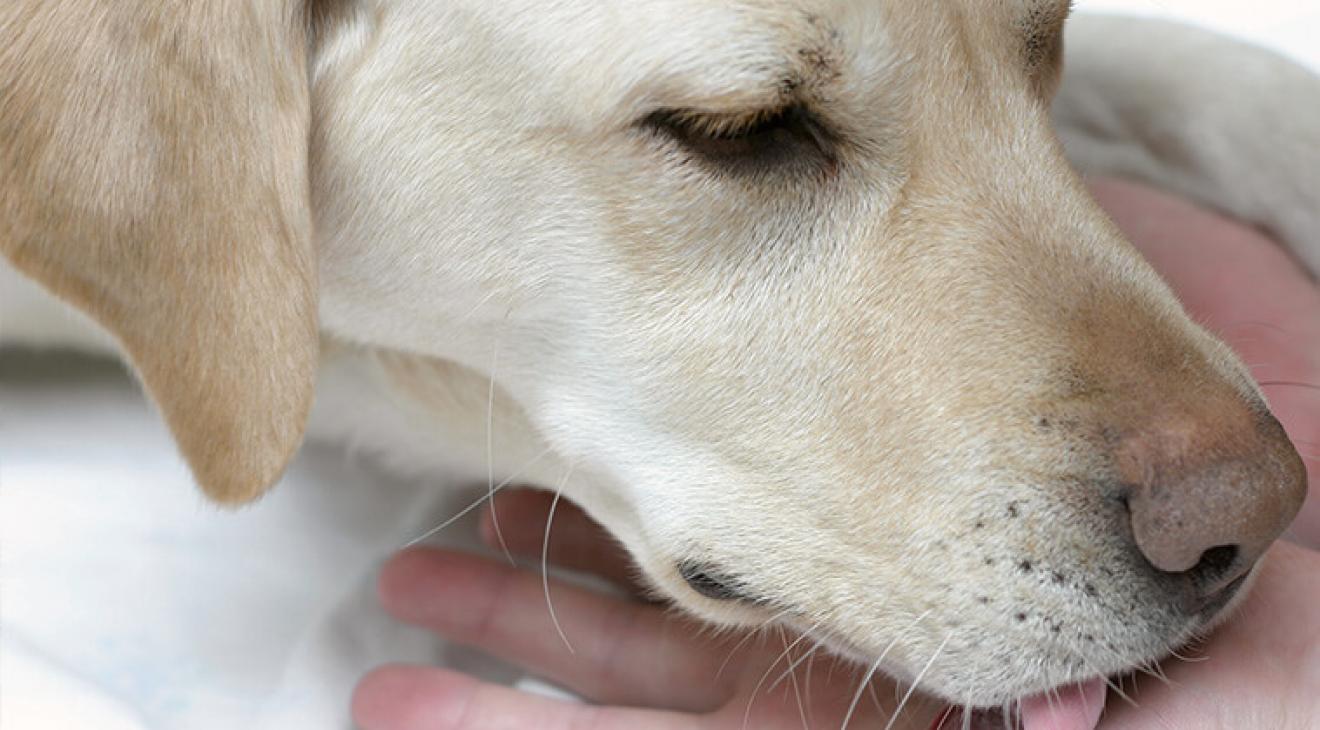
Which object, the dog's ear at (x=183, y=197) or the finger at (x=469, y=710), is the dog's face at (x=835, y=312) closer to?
the dog's ear at (x=183, y=197)

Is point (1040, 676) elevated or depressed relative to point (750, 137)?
depressed

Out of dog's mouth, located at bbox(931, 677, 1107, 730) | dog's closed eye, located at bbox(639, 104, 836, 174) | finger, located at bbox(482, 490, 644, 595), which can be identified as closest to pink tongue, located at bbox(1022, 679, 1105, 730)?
dog's mouth, located at bbox(931, 677, 1107, 730)

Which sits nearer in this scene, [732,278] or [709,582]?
[732,278]

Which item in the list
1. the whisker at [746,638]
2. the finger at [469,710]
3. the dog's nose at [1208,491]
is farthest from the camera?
the finger at [469,710]

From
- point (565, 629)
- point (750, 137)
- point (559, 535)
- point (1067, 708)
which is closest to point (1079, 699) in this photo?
point (1067, 708)

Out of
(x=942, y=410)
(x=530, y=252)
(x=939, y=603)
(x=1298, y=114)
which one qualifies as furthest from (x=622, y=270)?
(x=1298, y=114)

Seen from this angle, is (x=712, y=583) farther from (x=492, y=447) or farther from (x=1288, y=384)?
(x=1288, y=384)

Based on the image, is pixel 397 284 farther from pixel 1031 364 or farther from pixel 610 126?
pixel 1031 364

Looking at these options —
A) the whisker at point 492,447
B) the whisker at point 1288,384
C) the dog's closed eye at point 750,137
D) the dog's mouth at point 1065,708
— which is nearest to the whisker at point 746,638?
the dog's mouth at point 1065,708
